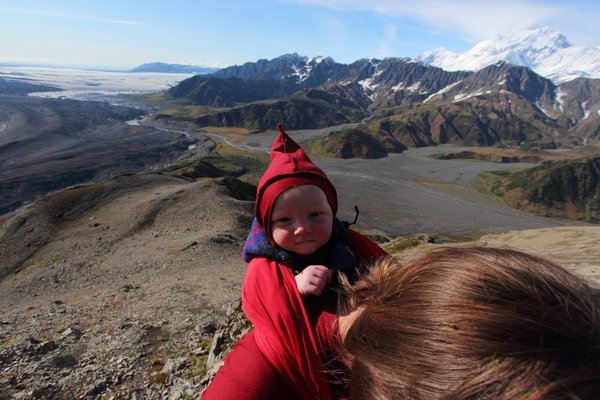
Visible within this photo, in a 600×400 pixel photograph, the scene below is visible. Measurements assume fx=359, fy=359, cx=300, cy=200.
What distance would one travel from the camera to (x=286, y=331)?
8.09ft

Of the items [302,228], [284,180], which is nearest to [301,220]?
[302,228]

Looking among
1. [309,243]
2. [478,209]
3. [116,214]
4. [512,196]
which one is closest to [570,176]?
[512,196]

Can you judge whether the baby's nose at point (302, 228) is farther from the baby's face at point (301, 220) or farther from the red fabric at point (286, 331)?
the red fabric at point (286, 331)

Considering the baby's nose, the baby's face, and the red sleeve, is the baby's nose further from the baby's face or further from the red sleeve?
the red sleeve

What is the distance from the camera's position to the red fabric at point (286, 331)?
231 centimetres

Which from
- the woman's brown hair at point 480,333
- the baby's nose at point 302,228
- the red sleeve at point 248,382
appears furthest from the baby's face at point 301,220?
the woman's brown hair at point 480,333

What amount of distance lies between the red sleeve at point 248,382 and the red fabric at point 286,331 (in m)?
0.05

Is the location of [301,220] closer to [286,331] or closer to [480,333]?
[286,331]

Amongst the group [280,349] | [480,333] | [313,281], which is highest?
[480,333]

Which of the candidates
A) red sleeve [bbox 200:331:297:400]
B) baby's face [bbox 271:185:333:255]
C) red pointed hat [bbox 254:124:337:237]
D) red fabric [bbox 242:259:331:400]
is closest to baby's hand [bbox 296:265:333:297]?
red fabric [bbox 242:259:331:400]

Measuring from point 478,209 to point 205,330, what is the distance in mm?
107580

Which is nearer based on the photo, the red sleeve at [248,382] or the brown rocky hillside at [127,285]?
the red sleeve at [248,382]

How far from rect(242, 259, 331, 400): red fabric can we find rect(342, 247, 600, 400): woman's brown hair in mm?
351

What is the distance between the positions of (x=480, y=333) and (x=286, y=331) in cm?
129
